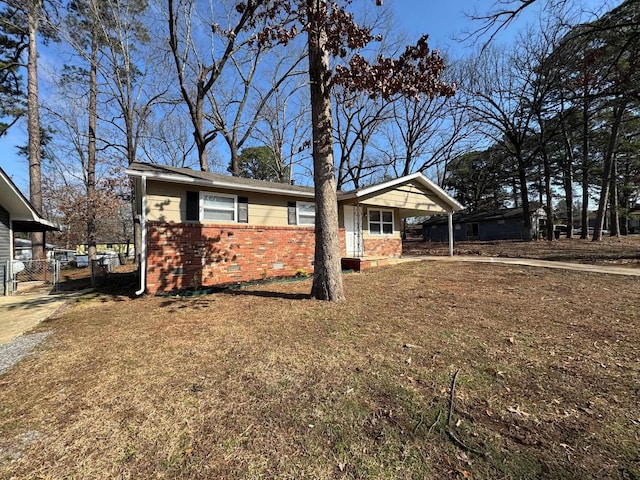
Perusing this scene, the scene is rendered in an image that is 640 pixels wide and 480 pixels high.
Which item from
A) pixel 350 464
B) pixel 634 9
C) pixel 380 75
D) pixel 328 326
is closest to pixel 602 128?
pixel 634 9

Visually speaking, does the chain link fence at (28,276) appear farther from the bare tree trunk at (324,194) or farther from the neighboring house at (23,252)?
the bare tree trunk at (324,194)

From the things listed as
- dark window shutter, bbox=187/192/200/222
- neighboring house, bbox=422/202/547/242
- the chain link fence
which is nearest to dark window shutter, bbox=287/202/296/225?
dark window shutter, bbox=187/192/200/222

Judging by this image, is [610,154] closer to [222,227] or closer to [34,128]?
[222,227]

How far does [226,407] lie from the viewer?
2.63 m

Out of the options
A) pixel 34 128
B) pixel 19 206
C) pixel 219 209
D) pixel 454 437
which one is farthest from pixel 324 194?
pixel 34 128

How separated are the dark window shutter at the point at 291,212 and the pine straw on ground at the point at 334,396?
538cm

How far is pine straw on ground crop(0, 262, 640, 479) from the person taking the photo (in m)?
2.01

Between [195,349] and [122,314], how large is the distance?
3.01 m

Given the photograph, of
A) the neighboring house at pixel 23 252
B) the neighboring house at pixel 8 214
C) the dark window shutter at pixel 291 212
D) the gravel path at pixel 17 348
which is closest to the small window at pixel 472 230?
the dark window shutter at pixel 291 212

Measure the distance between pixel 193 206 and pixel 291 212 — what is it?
325 cm

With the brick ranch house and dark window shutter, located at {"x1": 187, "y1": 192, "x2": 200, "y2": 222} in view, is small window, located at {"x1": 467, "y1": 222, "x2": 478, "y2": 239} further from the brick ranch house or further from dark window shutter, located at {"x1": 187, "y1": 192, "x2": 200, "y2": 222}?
dark window shutter, located at {"x1": 187, "y1": 192, "x2": 200, "y2": 222}

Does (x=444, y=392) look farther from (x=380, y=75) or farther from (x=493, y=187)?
(x=493, y=187)

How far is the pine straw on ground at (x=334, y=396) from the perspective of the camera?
2.01 metres

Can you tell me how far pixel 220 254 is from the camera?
28.5 ft
